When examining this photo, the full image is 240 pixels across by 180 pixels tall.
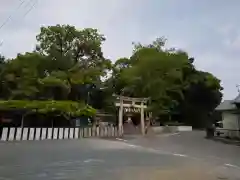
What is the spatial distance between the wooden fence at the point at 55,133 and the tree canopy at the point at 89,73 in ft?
24.2

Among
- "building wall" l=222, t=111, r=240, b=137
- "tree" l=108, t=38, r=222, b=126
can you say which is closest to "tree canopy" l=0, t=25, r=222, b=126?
"tree" l=108, t=38, r=222, b=126

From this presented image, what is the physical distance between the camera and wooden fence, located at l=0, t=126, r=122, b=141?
20.7 meters

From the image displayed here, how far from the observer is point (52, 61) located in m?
38.9

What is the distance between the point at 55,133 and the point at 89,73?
15915mm

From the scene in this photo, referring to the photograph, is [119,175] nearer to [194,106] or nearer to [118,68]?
[118,68]

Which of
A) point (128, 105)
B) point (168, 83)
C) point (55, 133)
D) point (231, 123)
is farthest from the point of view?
point (168, 83)

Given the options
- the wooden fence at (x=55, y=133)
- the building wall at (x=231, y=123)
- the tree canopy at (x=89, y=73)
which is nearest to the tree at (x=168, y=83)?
the tree canopy at (x=89, y=73)

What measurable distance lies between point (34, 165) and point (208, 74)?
1816 inches

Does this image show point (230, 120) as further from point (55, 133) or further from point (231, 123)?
point (55, 133)

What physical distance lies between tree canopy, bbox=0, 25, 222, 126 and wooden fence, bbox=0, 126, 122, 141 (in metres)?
7.37

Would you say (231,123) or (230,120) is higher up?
(230,120)

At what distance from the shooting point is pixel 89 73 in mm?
37688

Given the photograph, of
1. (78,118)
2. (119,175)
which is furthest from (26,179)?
(78,118)

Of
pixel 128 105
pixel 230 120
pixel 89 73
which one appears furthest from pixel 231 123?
pixel 89 73
